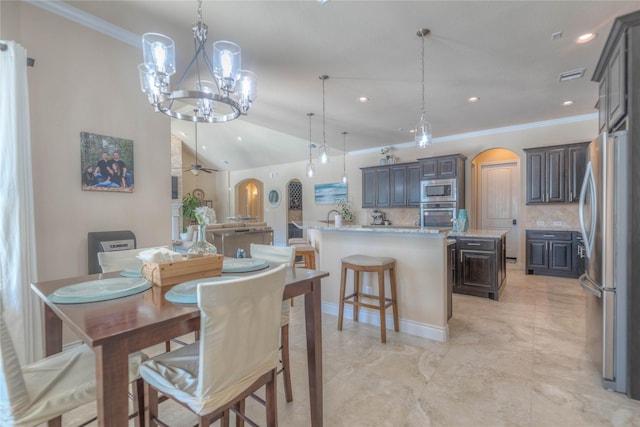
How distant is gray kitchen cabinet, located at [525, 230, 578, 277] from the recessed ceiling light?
329 cm

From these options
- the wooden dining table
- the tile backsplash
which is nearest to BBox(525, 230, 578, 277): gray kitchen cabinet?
the tile backsplash

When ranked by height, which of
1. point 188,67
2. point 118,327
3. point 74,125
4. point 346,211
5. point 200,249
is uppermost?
point 188,67

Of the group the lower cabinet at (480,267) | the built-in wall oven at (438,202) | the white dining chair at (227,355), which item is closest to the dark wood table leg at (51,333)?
the white dining chair at (227,355)

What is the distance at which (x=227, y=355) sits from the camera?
108cm

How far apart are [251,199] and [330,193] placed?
20.8ft

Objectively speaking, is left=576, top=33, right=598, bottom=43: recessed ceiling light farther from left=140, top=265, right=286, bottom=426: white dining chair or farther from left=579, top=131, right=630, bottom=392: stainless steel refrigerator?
left=140, top=265, right=286, bottom=426: white dining chair

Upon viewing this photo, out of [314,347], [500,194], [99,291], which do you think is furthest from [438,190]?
[99,291]

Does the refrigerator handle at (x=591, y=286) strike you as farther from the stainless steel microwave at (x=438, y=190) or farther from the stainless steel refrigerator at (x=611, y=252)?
the stainless steel microwave at (x=438, y=190)

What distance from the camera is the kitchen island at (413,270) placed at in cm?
271

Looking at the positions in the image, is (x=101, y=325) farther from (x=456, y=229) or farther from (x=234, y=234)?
(x=234, y=234)

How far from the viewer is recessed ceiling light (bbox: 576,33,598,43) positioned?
273 centimetres

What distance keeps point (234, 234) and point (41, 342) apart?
4351 millimetres

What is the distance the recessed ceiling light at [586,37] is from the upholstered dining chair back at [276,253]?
10.9 ft

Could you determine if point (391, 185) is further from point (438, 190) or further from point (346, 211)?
point (346, 211)
